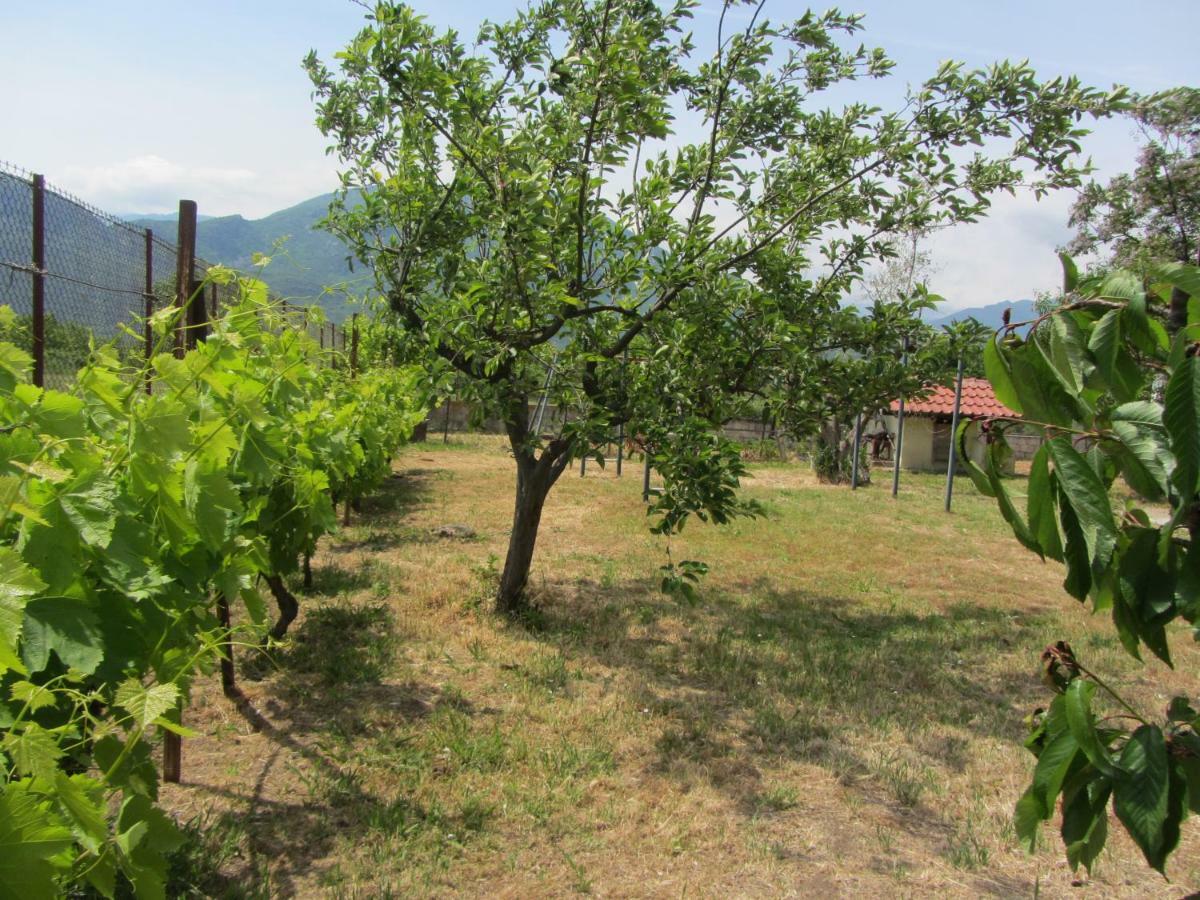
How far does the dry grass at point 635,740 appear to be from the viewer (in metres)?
3.01

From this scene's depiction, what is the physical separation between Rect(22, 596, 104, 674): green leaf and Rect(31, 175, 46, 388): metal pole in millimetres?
2937

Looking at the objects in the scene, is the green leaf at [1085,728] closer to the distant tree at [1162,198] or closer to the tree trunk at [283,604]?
the tree trunk at [283,604]

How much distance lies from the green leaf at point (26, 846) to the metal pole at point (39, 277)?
343 centimetres

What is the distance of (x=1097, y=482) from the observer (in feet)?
3.02

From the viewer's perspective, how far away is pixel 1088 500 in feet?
3.05

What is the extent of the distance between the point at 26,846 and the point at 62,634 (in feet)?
1.63

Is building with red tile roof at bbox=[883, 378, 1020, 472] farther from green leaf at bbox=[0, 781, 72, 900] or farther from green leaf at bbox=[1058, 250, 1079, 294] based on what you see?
green leaf at bbox=[0, 781, 72, 900]

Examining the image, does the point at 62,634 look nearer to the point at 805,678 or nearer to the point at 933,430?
the point at 805,678

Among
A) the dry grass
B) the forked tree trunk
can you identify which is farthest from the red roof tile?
the forked tree trunk

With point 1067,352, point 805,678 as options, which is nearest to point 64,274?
point 805,678

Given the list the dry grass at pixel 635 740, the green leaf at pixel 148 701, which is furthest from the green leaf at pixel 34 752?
the dry grass at pixel 635 740

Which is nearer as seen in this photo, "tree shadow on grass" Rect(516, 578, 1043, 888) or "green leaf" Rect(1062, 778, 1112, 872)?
"green leaf" Rect(1062, 778, 1112, 872)

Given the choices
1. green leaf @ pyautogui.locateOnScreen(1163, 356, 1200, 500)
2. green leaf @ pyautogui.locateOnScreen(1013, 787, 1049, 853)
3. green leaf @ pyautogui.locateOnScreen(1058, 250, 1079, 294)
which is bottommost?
green leaf @ pyautogui.locateOnScreen(1013, 787, 1049, 853)

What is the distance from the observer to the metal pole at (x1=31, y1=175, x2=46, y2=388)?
159 inches
